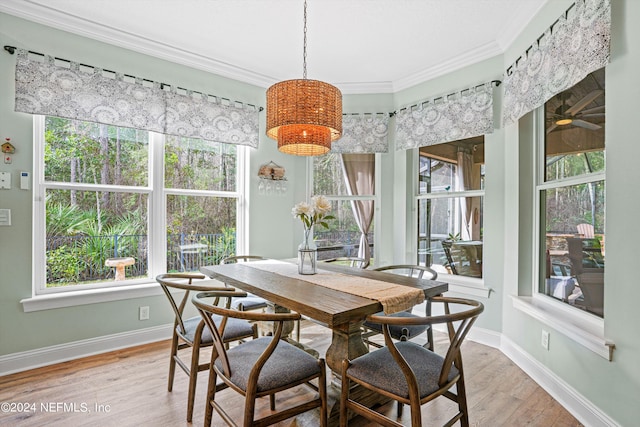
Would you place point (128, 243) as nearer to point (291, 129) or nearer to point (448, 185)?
point (291, 129)

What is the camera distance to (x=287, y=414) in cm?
146

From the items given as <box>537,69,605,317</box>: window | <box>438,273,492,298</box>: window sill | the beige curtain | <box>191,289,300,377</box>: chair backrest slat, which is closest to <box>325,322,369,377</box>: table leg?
<box>191,289,300,377</box>: chair backrest slat

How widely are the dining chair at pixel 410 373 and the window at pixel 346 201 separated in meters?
2.45

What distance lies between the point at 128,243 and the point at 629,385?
12.1ft

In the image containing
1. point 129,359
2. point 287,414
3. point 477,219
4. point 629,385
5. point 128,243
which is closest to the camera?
point 287,414

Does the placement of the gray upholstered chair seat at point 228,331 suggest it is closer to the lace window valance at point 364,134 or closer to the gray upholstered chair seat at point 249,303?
the gray upholstered chair seat at point 249,303

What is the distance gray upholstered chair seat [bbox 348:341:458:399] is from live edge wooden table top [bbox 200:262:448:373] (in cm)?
19

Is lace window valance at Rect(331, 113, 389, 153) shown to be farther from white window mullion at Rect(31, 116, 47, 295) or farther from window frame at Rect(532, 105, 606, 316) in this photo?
white window mullion at Rect(31, 116, 47, 295)

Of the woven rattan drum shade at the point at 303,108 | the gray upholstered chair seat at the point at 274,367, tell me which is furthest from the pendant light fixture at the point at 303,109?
the gray upholstered chair seat at the point at 274,367

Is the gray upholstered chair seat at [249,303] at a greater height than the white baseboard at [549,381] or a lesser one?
greater

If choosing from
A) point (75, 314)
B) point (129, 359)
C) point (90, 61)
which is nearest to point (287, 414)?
point (129, 359)

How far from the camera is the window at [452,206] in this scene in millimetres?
3395

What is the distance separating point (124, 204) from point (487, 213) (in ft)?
11.2

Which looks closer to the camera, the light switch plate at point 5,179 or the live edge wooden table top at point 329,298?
the live edge wooden table top at point 329,298
